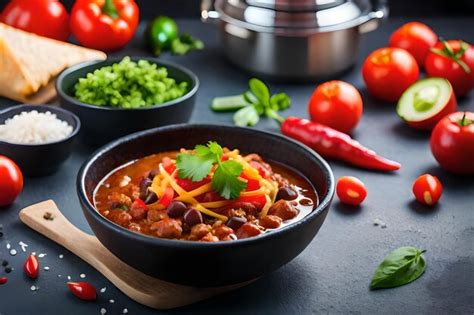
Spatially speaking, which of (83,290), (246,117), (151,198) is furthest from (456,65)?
(83,290)

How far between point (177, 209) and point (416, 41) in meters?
2.62

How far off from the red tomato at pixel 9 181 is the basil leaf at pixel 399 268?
1.49 m

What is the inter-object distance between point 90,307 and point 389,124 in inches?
83.6

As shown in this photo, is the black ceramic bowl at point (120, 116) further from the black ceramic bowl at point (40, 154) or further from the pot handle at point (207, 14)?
the pot handle at point (207, 14)

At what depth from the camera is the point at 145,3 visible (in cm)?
605

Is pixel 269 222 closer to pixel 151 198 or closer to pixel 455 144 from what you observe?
pixel 151 198

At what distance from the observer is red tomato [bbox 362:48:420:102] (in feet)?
15.5

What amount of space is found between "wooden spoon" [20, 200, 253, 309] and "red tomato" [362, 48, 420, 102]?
1985mm

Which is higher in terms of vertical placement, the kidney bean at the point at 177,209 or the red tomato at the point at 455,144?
the kidney bean at the point at 177,209

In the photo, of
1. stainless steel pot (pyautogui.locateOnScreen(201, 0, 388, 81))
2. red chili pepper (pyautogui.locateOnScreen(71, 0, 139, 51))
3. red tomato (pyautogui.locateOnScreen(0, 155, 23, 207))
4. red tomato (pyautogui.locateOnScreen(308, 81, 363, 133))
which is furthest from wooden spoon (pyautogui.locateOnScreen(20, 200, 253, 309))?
red chili pepper (pyautogui.locateOnScreen(71, 0, 139, 51))

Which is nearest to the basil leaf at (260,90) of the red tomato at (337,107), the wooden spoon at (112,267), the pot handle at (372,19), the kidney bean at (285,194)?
the red tomato at (337,107)

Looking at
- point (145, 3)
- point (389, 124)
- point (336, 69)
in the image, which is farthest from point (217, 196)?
point (145, 3)

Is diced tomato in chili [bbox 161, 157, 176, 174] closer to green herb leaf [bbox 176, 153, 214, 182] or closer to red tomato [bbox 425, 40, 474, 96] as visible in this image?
green herb leaf [bbox 176, 153, 214, 182]

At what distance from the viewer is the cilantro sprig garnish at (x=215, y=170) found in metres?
3.06
